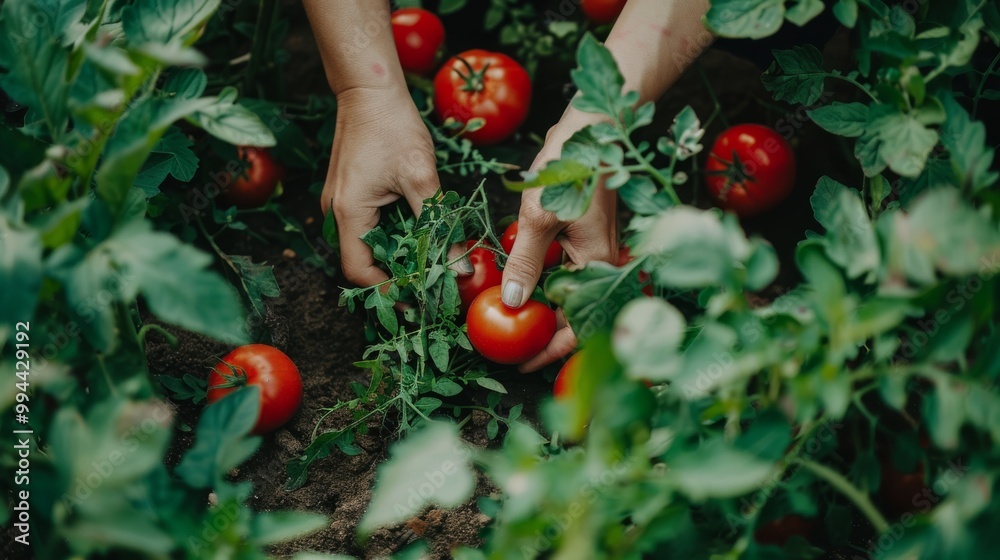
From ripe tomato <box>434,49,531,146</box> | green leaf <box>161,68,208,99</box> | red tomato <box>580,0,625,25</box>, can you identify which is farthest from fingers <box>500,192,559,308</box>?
red tomato <box>580,0,625,25</box>

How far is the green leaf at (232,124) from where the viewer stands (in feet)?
2.36

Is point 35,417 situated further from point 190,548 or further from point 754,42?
point 754,42

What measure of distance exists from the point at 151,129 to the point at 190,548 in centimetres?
35

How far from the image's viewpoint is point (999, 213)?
0.62 metres

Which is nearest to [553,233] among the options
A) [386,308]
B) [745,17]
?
[386,308]

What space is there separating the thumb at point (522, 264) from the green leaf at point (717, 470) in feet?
1.75

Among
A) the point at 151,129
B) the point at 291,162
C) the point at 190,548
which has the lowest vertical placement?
the point at 291,162

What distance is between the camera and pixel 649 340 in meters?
0.54

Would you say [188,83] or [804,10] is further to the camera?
[188,83]

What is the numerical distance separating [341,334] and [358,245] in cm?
17

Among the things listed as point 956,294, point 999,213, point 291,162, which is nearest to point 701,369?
point 999,213

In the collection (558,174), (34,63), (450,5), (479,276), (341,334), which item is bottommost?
(341,334)

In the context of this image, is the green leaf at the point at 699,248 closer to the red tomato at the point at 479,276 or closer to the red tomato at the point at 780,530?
the red tomato at the point at 780,530

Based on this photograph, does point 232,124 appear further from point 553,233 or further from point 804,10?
point 804,10
